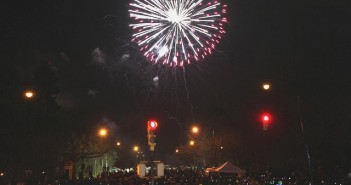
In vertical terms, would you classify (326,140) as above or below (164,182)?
above

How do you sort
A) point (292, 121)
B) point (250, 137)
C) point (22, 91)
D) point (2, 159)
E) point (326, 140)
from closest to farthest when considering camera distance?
point (2, 159), point (22, 91), point (326, 140), point (292, 121), point (250, 137)

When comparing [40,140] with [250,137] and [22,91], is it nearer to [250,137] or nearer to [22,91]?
[22,91]

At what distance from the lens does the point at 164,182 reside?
26688mm

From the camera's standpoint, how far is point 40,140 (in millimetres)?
39094

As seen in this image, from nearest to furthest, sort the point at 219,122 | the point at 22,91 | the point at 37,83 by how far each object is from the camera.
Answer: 1. the point at 22,91
2. the point at 37,83
3. the point at 219,122

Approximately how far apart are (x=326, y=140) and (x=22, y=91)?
3092cm

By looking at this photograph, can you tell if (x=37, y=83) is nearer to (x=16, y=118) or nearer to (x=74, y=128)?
(x=74, y=128)

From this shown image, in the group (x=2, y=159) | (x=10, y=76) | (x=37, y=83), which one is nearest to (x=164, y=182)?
(x=2, y=159)

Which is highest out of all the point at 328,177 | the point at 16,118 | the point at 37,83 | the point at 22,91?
the point at 37,83

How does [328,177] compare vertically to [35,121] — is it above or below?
below

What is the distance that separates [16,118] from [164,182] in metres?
14.2

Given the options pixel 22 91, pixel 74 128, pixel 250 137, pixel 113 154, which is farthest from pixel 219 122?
pixel 22 91

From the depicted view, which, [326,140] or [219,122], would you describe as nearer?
[326,140]

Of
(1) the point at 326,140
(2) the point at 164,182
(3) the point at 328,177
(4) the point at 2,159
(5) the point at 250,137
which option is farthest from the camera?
(5) the point at 250,137
